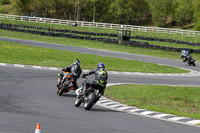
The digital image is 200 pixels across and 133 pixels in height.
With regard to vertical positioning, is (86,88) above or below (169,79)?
above

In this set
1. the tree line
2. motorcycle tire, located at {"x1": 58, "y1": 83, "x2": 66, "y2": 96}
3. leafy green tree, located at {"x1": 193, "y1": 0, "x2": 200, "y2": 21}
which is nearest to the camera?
motorcycle tire, located at {"x1": 58, "y1": 83, "x2": 66, "y2": 96}

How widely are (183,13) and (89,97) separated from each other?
8545cm

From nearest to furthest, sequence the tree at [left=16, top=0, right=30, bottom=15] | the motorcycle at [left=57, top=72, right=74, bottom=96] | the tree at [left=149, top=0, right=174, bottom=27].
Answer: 1. the motorcycle at [left=57, top=72, right=74, bottom=96]
2. the tree at [left=16, top=0, right=30, bottom=15]
3. the tree at [left=149, top=0, right=174, bottom=27]

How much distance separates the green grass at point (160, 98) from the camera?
13.9 m

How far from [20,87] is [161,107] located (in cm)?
636

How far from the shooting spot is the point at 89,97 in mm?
12719

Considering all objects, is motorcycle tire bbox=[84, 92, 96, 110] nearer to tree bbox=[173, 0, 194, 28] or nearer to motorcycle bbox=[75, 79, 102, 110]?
motorcycle bbox=[75, 79, 102, 110]

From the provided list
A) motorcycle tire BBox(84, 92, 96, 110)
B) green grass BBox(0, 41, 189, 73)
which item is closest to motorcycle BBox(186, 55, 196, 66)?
green grass BBox(0, 41, 189, 73)

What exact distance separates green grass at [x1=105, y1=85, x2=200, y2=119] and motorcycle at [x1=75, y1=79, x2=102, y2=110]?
2.05m

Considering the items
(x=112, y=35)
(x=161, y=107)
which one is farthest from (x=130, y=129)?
(x=112, y=35)

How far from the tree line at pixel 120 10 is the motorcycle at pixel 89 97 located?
271ft

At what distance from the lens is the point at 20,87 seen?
55.6 ft

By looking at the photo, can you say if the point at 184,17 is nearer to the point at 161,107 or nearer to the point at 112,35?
the point at 112,35

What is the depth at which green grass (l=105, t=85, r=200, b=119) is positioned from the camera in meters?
13.9
